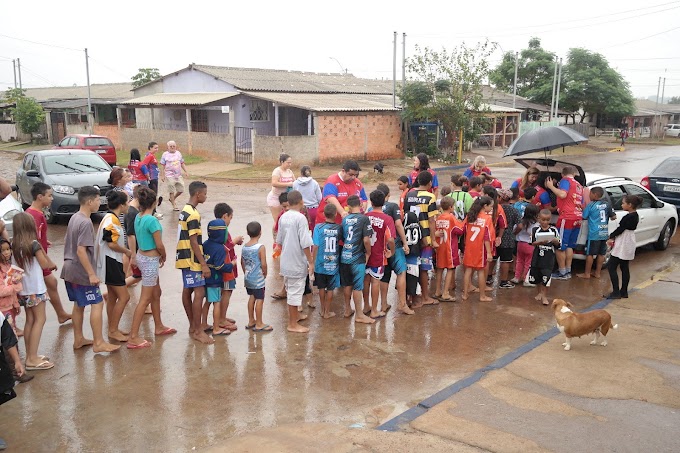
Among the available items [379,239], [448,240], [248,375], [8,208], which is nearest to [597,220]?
[448,240]

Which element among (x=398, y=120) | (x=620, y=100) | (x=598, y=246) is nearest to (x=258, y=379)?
(x=598, y=246)

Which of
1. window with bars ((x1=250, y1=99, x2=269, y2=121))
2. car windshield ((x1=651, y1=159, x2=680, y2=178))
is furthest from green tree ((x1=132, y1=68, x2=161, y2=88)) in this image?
car windshield ((x1=651, y1=159, x2=680, y2=178))

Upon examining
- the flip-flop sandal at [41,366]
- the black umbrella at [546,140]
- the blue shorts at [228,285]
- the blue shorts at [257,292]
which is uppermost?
the black umbrella at [546,140]

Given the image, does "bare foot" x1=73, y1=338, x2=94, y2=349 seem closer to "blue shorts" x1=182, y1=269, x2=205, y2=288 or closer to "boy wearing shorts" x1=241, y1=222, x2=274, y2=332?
"blue shorts" x1=182, y1=269, x2=205, y2=288

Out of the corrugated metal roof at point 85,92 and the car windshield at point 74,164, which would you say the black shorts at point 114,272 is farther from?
the corrugated metal roof at point 85,92

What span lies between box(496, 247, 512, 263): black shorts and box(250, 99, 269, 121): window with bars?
22.9 meters

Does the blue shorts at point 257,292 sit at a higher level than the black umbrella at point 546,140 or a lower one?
lower

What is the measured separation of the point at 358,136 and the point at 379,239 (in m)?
20.0

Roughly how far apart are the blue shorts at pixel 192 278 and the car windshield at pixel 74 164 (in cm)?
866

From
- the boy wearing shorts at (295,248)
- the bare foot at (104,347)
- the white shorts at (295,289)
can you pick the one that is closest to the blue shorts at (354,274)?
the boy wearing shorts at (295,248)

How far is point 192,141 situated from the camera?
28484 millimetres

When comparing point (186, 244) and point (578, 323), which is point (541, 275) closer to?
point (578, 323)

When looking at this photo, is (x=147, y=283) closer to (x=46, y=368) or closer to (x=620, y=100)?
(x=46, y=368)

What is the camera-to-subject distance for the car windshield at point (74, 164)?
13.6 metres
